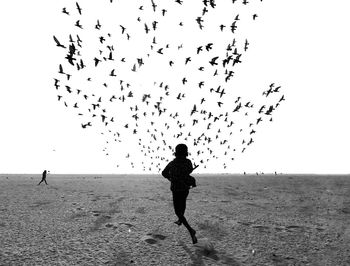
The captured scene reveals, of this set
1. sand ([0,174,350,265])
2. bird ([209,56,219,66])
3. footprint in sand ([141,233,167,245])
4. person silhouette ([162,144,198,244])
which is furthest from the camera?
bird ([209,56,219,66])

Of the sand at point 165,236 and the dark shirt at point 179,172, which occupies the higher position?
the dark shirt at point 179,172

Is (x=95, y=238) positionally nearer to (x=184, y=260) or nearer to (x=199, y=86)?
(x=184, y=260)

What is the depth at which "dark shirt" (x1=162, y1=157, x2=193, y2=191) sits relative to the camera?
8.92 metres

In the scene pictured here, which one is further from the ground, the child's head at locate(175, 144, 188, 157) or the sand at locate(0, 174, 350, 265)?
the child's head at locate(175, 144, 188, 157)

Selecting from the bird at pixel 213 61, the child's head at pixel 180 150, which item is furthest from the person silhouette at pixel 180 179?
the bird at pixel 213 61

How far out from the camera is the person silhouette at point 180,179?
8.88m

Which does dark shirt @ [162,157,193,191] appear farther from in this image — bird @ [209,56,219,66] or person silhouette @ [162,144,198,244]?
bird @ [209,56,219,66]

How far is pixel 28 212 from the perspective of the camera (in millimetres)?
13211

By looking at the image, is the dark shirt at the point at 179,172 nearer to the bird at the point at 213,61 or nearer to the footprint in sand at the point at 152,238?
the footprint in sand at the point at 152,238

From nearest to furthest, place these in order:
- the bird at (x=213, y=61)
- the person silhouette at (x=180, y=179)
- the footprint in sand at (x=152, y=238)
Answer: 1. the person silhouette at (x=180, y=179)
2. the footprint in sand at (x=152, y=238)
3. the bird at (x=213, y=61)

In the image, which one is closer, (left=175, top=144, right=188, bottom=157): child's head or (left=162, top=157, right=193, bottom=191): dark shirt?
(left=162, top=157, right=193, bottom=191): dark shirt

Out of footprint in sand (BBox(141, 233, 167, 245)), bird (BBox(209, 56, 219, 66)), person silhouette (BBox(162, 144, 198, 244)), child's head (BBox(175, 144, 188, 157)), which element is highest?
bird (BBox(209, 56, 219, 66))

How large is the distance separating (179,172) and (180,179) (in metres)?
0.18

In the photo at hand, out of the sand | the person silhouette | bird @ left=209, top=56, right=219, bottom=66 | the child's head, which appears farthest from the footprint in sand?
bird @ left=209, top=56, right=219, bottom=66
